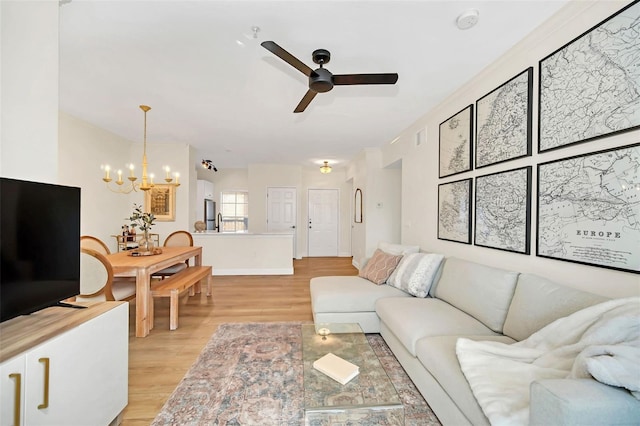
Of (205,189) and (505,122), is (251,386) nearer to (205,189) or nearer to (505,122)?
(505,122)

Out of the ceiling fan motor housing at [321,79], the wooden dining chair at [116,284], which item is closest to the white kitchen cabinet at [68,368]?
the wooden dining chair at [116,284]

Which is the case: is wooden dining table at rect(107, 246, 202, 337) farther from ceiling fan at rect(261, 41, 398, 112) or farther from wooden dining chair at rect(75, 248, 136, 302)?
ceiling fan at rect(261, 41, 398, 112)

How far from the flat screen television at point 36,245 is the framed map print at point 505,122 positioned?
2.89m

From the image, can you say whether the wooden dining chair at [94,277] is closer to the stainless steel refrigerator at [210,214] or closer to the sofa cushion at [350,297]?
the sofa cushion at [350,297]

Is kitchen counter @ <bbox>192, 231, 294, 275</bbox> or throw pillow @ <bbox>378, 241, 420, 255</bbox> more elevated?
throw pillow @ <bbox>378, 241, 420, 255</bbox>

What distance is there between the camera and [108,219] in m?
4.32

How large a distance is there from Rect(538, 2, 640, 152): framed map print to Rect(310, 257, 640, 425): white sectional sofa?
3.02 ft

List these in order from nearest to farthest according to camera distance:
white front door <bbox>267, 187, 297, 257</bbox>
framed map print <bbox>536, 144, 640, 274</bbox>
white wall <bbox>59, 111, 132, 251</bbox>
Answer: framed map print <bbox>536, 144, 640, 274</bbox>, white wall <bbox>59, 111, 132, 251</bbox>, white front door <bbox>267, 187, 297, 257</bbox>

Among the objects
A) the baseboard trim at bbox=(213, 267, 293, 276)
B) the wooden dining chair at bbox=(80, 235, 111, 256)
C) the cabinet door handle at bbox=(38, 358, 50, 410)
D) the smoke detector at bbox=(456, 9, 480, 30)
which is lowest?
the baseboard trim at bbox=(213, 267, 293, 276)

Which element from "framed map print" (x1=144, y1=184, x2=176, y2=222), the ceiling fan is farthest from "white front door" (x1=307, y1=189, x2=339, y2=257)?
the ceiling fan

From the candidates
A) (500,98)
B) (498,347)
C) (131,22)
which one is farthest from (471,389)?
(131,22)

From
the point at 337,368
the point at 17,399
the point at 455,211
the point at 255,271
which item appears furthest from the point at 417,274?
the point at 255,271

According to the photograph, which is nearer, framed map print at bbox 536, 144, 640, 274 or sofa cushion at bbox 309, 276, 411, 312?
framed map print at bbox 536, 144, 640, 274

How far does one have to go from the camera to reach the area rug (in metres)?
1.61
